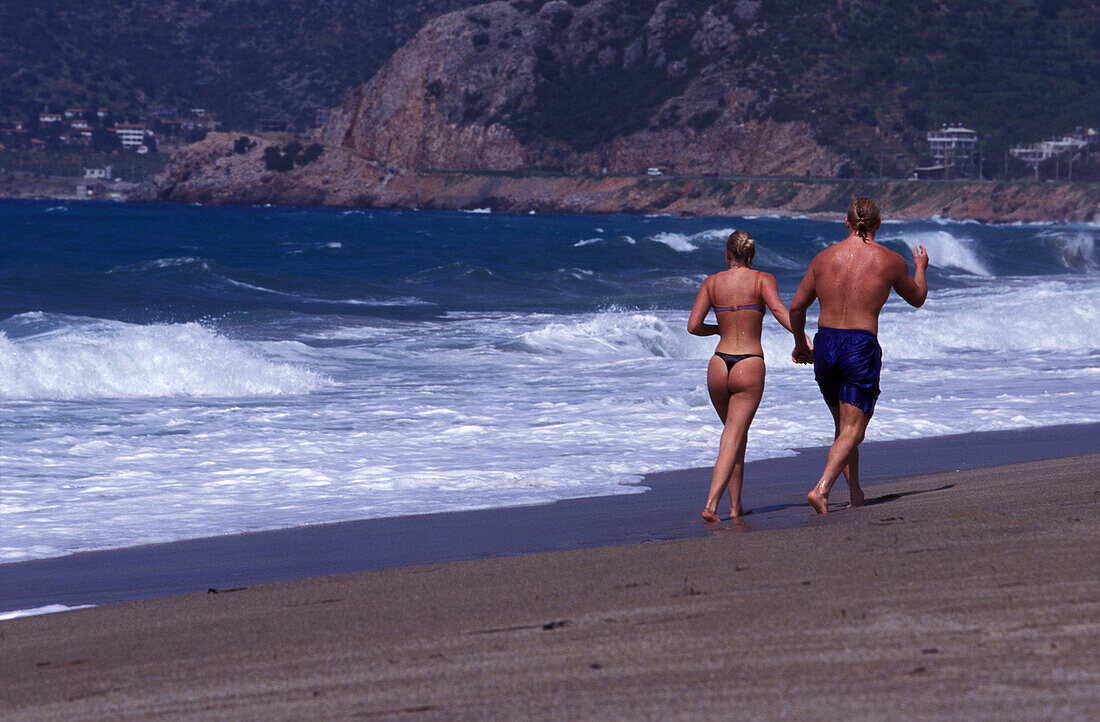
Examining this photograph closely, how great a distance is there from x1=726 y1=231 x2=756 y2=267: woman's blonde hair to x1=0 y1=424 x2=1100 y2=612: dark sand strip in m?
1.28

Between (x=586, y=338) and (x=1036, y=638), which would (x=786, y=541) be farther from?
(x=586, y=338)

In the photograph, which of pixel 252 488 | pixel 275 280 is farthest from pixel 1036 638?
pixel 275 280


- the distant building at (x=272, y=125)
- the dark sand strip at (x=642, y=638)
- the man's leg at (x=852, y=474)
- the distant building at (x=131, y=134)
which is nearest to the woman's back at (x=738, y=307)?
the man's leg at (x=852, y=474)

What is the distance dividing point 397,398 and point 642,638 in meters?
8.61

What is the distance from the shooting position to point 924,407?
1105cm

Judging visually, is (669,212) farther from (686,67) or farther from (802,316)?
(802,316)

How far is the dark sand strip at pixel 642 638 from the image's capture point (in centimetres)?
284

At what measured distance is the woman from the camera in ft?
19.1

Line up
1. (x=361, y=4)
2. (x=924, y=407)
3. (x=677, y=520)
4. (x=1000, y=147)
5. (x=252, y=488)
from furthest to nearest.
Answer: (x=361, y=4) < (x=1000, y=147) < (x=924, y=407) < (x=252, y=488) < (x=677, y=520)

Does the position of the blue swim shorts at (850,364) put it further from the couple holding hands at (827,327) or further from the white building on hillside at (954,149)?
the white building on hillside at (954,149)

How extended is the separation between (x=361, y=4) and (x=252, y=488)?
18205 centimetres

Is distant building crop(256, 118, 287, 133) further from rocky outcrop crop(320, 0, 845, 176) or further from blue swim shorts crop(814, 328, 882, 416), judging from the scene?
blue swim shorts crop(814, 328, 882, 416)

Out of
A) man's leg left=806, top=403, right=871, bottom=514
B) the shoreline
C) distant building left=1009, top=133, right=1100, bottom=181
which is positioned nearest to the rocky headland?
the shoreline

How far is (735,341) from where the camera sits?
231 inches
